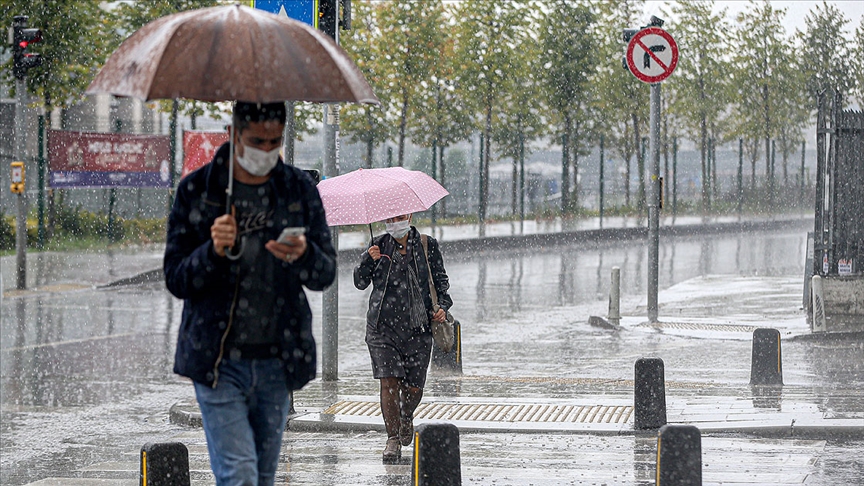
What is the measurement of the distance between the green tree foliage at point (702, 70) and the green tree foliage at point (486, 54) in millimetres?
11382

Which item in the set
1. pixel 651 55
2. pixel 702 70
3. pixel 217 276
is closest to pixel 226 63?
pixel 217 276

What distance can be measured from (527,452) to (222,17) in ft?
16.0

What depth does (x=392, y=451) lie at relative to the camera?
26.4ft

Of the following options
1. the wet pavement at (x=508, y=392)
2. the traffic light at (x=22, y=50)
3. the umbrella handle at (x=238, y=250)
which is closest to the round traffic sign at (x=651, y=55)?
the wet pavement at (x=508, y=392)

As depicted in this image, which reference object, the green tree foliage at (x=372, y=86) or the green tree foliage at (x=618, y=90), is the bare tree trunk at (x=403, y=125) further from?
the green tree foliage at (x=618, y=90)

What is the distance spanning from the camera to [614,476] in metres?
7.56

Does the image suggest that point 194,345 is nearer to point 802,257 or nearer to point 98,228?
point 98,228

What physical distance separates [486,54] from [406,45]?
3.15 m

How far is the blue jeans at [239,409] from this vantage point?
14.2 feet

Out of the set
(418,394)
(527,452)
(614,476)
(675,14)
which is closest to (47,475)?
(418,394)

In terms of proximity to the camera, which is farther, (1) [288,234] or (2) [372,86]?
(2) [372,86]

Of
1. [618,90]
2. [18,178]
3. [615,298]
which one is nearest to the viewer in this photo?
[615,298]

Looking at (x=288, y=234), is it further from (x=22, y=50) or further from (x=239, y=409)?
(x=22, y=50)

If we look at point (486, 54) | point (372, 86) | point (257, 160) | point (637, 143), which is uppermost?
point (486, 54)
